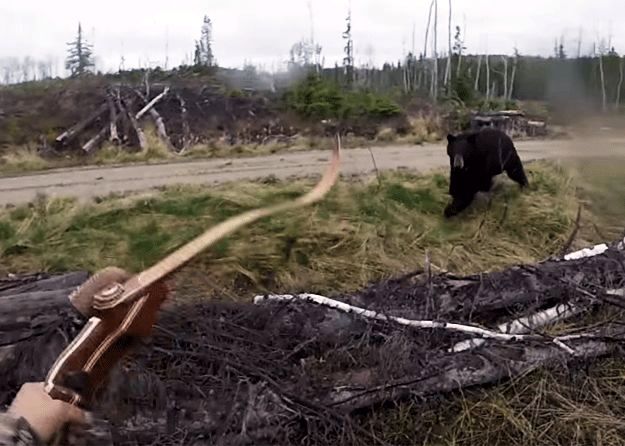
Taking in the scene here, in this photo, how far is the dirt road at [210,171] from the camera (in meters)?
10.1

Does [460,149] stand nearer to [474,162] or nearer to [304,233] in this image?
[474,162]

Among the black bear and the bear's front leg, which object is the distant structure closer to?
the black bear

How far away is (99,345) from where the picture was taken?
51.4 inches

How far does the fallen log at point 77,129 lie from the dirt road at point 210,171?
6.76m

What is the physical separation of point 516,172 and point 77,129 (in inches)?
573

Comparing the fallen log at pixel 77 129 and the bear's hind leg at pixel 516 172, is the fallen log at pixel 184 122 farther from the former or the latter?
the bear's hind leg at pixel 516 172

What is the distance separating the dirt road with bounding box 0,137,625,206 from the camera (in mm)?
10078

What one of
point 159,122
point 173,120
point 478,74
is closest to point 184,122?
point 173,120

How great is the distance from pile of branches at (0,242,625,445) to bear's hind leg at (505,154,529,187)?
497 centimetres

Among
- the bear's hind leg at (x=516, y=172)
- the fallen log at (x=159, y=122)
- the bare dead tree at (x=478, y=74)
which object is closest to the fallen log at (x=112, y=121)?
the fallen log at (x=159, y=122)

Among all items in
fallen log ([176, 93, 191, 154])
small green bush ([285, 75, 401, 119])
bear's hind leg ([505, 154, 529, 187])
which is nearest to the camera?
bear's hind leg ([505, 154, 529, 187])

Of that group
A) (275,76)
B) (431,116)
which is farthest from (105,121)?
(275,76)

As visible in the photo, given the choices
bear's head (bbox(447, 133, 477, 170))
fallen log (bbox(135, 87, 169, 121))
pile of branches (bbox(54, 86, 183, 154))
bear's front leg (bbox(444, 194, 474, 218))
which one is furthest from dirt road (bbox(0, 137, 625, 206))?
fallen log (bbox(135, 87, 169, 121))

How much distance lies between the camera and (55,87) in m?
27.2
